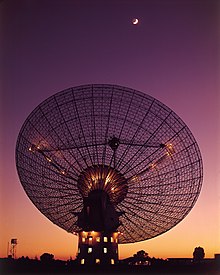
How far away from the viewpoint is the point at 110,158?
39938 mm

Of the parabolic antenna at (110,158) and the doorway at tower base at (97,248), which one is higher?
the parabolic antenna at (110,158)

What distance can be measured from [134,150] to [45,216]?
1061 cm

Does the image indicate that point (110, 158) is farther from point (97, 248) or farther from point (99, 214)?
point (97, 248)

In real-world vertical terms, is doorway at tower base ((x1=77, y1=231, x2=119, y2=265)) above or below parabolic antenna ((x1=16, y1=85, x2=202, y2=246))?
below

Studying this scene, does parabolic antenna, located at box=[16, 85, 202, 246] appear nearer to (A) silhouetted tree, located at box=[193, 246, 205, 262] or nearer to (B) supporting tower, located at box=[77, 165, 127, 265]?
(B) supporting tower, located at box=[77, 165, 127, 265]

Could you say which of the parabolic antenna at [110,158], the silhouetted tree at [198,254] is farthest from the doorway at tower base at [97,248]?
the silhouetted tree at [198,254]

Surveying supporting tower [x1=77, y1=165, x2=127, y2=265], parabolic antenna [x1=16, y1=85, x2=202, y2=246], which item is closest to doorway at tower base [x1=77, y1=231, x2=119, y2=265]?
supporting tower [x1=77, y1=165, x2=127, y2=265]

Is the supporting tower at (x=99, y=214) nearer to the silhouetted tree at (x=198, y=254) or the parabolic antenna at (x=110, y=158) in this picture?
the parabolic antenna at (x=110, y=158)

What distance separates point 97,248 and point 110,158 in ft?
24.6

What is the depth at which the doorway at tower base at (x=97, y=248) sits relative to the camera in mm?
39000

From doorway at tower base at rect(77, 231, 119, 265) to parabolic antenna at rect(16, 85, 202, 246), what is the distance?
0.94 metres

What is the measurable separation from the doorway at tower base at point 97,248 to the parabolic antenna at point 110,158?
0.94m

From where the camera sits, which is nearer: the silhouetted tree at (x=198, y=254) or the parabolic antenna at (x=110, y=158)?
the parabolic antenna at (x=110, y=158)

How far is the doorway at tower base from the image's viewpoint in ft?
128
